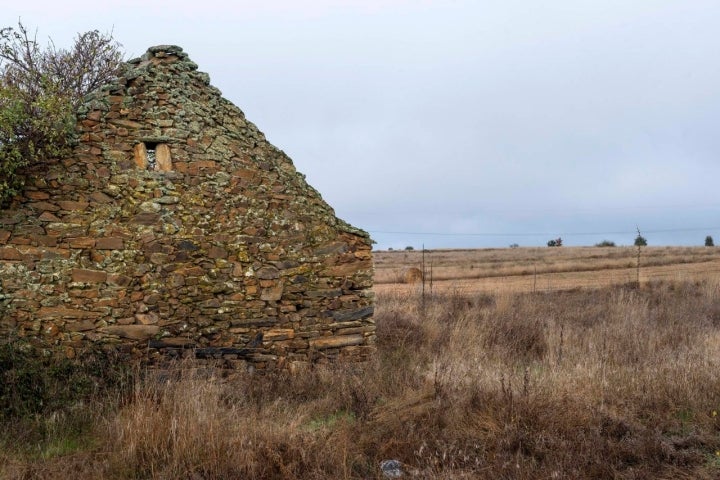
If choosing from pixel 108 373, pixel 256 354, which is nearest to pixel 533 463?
pixel 256 354

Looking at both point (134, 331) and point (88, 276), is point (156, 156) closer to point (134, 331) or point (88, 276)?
point (88, 276)

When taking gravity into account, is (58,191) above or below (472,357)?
above

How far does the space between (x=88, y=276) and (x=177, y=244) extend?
1086 mm

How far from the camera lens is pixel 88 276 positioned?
23.3ft

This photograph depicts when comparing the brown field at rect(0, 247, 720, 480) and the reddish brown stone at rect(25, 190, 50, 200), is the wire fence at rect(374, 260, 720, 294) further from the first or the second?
the reddish brown stone at rect(25, 190, 50, 200)

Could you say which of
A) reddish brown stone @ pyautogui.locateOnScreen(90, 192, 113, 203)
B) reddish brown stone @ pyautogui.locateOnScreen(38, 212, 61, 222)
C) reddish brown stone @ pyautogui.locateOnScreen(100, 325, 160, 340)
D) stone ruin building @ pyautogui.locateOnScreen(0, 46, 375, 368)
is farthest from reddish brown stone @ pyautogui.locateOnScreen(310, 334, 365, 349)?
reddish brown stone @ pyautogui.locateOnScreen(38, 212, 61, 222)

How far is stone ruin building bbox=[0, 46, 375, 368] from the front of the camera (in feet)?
23.0

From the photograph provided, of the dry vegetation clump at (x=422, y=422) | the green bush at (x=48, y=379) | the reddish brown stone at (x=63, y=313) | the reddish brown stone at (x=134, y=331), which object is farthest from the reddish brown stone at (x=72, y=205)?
the dry vegetation clump at (x=422, y=422)

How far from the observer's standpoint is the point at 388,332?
35.9 feet

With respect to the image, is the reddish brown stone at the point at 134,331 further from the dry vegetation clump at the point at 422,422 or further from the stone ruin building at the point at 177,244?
the dry vegetation clump at the point at 422,422

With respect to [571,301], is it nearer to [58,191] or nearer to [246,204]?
[246,204]

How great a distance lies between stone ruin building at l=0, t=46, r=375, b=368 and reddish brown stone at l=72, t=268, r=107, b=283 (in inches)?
0.5

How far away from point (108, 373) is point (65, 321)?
0.84m

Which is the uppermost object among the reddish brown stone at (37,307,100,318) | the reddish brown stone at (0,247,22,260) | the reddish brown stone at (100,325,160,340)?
the reddish brown stone at (0,247,22,260)
